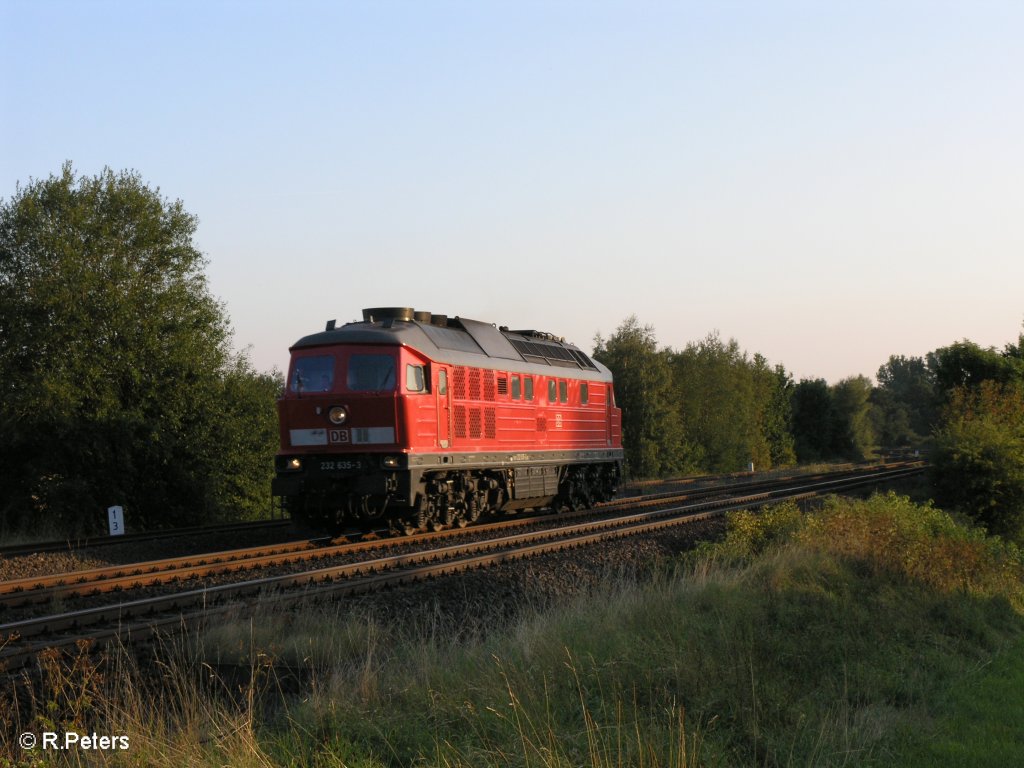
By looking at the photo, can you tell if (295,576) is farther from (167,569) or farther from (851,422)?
(851,422)

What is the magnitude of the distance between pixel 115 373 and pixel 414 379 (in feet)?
47.8

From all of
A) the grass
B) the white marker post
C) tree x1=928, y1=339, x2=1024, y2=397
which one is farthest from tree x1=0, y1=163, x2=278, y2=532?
tree x1=928, y1=339, x2=1024, y2=397

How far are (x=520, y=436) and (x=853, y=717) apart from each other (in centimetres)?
1517

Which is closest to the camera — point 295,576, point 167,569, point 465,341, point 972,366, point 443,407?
point 295,576

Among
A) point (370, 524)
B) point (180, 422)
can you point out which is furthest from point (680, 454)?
point (370, 524)

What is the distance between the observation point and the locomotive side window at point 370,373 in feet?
61.1

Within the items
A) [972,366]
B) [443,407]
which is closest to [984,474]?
[443,407]

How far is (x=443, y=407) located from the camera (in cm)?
1967

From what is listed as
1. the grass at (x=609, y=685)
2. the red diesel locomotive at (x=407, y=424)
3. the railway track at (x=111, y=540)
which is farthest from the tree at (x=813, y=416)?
the grass at (x=609, y=685)

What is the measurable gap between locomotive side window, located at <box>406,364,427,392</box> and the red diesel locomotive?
0.02 metres

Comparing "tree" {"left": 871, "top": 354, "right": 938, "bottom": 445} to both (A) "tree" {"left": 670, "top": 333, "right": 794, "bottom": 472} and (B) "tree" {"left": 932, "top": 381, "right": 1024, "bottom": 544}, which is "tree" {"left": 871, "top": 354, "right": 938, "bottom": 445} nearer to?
(A) "tree" {"left": 670, "top": 333, "right": 794, "bottom": 472}

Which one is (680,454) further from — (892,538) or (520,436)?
(892,538)

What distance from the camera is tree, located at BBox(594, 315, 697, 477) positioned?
65.4 m

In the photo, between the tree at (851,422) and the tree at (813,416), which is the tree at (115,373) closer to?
the tree at (851,422)
